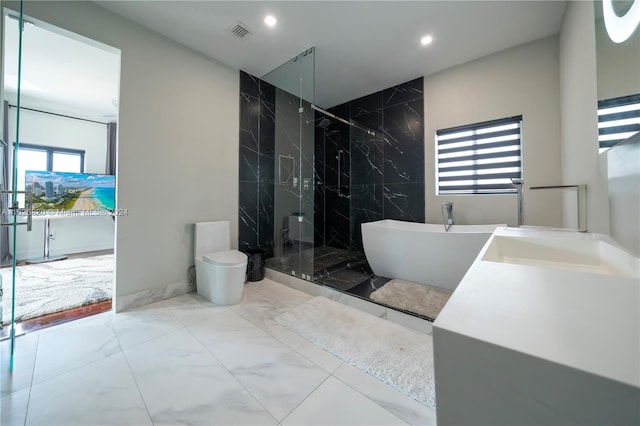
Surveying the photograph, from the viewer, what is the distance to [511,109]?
8.98 ft

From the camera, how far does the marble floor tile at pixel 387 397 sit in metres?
1.19

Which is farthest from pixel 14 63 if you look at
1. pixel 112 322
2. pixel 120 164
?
pixel 112 322

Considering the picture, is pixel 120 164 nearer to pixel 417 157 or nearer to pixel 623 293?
pixel 623 293

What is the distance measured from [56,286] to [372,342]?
3.75 meters

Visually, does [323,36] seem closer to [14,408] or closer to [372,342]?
[372,342]

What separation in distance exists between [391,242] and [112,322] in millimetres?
2906

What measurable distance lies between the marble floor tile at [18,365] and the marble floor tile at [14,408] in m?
0.06

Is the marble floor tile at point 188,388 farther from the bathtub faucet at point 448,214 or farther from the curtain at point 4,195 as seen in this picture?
the bathtub faucet at point 448,214

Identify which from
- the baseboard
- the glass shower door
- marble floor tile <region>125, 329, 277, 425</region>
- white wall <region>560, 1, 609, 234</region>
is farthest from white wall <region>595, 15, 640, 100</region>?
the baseboard

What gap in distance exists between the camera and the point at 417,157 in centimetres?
344

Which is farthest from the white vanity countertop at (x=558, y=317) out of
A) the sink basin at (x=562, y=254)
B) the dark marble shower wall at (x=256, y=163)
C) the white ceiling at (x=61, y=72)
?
the white ceiling at (x=61, y=72)

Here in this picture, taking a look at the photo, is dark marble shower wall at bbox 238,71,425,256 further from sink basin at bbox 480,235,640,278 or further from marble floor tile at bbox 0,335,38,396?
sink basin at bbox 480,235,640,278

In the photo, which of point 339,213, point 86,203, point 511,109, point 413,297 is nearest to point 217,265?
point 413,297

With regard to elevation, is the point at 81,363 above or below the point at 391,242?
below
